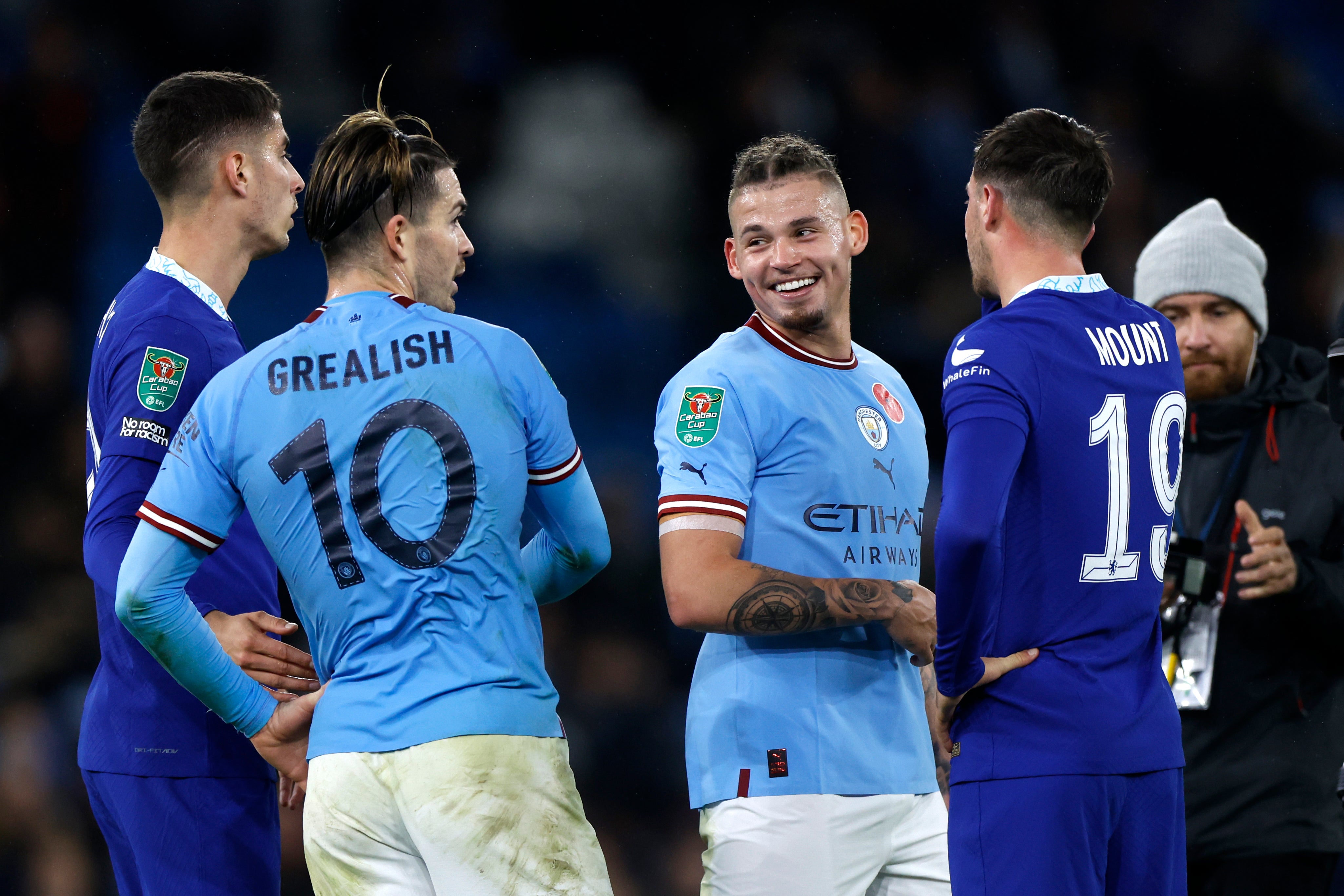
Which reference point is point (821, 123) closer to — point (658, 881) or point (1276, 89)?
point (1276, 89)

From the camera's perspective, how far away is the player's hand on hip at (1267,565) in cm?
350

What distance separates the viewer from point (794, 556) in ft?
8.73

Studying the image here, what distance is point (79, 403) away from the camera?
5789 mm

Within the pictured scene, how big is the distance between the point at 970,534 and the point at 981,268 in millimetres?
725

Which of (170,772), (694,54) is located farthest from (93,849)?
(694,54)

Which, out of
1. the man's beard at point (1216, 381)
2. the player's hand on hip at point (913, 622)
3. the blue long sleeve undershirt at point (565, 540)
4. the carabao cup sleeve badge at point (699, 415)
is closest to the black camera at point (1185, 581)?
the man's beard at point (1216, 381)

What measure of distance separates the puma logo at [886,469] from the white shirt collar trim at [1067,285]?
47cm

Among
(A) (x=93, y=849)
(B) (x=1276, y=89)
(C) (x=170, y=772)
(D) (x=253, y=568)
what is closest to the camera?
(C) (x=170, y=772)

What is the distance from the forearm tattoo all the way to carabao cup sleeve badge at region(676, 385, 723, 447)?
31 cm

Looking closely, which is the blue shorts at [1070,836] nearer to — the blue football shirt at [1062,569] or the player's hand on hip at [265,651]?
the blue football shirt at [1062,569]

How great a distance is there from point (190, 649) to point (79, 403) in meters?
4.00

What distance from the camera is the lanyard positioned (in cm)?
385

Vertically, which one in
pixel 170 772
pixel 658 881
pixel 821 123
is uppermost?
pixel 821 123

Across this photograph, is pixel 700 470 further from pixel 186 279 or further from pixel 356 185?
pixel 186 279
